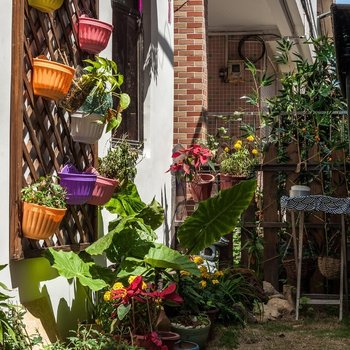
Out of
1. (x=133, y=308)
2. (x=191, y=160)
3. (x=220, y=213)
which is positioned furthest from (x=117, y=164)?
(x=191, y=160)

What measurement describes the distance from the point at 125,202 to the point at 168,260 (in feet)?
2.95

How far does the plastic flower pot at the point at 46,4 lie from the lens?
188 inches

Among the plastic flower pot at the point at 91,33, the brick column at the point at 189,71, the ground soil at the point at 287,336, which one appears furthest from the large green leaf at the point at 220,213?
the brick column at the point at 189,71

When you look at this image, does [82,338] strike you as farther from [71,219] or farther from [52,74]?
[52,74]

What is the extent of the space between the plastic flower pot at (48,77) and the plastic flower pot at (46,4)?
1.02 ft

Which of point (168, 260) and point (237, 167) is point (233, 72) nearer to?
point (237, 167)

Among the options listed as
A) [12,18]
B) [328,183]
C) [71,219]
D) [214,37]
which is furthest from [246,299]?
[214,37]

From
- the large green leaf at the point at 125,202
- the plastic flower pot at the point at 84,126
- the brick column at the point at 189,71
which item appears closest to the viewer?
the plastic flower pot at the point at 84,126

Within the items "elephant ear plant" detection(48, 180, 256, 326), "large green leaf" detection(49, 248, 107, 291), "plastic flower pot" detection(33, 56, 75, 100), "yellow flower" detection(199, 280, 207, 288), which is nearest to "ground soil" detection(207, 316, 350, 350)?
"yellow flower" detection(199, 280, 207, 288)

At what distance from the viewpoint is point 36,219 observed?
4.52 m

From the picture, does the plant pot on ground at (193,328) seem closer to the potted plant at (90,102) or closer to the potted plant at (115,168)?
the potted plant at (115,168)

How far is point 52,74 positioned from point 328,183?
4046 millimetres

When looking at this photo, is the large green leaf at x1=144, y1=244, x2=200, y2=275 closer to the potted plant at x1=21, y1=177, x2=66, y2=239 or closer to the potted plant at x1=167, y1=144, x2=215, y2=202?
the potted plant at x1=21, y1=177, x2=66, y2=239

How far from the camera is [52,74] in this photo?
188 inches
